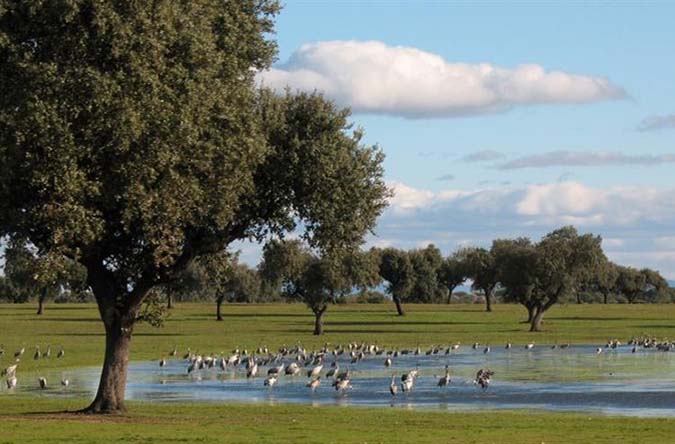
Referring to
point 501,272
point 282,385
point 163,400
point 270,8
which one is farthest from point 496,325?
point 270,8

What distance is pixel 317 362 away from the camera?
70000 millimetres

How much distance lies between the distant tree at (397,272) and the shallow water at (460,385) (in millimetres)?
78754

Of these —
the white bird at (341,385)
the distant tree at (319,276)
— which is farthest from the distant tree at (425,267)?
the white bird at (341,385)

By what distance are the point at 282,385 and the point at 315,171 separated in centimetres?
2388

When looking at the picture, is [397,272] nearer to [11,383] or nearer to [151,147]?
[11,383]

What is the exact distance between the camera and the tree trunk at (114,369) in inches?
1527

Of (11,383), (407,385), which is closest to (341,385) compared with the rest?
(407,385)

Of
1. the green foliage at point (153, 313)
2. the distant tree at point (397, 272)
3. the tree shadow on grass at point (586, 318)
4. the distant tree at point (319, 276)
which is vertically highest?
the distant tree at point (397, 272)

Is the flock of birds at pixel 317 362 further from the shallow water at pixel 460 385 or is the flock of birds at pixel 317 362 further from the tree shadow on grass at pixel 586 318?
the tree shadow on grass at pixel 586 318

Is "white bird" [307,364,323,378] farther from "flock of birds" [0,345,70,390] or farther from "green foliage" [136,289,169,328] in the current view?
"green foliage" [136,289,169,328]

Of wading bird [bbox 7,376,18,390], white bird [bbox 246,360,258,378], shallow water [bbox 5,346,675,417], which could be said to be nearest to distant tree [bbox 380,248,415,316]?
shallow water [bbox 5,346,675,417]

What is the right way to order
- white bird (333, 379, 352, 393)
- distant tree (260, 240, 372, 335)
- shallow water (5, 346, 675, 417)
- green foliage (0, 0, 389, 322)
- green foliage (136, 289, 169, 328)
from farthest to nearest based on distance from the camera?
1. distant tree (260, 240, 372, 335)
2. white bird (333, 379, 352, 393)
3. shallow water (5, 346, 675, 417)
4. green foliage (136, 289, 169, 328)
5. green foliage (0, 0, 389, 322)

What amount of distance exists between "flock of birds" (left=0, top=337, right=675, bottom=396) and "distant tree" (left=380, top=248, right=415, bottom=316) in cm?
6322

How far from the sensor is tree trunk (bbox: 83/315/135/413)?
38781 millimetres
